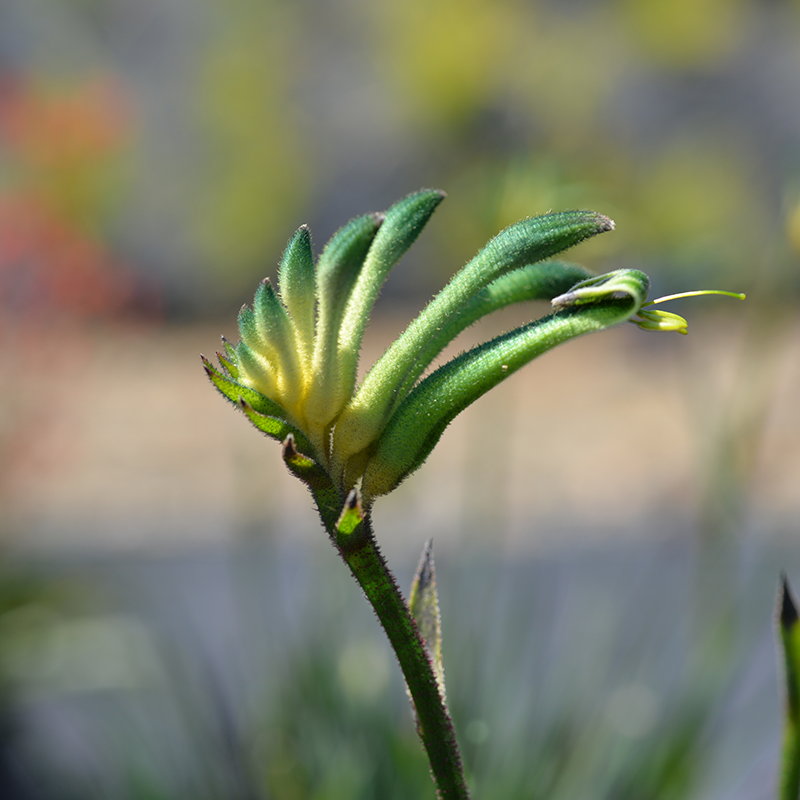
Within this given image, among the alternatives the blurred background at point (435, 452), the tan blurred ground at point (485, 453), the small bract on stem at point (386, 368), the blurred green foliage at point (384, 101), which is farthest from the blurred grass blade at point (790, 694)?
the blurred green foliage at point (384, 101)

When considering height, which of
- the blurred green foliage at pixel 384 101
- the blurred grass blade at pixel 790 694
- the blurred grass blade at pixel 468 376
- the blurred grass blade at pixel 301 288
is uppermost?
the blurred green foliage at pixel 384 101

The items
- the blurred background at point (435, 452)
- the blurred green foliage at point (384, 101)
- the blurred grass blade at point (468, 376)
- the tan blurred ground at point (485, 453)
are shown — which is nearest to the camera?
the blurred grass blade at point (468, 376)

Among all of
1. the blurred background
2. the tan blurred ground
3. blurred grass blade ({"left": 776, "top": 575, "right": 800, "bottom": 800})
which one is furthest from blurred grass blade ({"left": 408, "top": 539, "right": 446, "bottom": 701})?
the tan blurred ground

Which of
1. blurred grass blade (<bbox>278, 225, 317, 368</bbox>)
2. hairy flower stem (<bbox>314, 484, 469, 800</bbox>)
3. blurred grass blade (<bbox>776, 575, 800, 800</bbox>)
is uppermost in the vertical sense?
blurred grass blade (<bbox>278, 225, 317, 368</bbox>)

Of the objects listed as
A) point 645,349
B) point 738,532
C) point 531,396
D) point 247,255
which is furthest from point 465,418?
point 738,532

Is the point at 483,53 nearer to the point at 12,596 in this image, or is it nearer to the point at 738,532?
the point at 12,596

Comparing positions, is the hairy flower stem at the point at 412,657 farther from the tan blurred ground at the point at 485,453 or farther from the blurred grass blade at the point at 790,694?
the tan blurred ground at the point at 485,453

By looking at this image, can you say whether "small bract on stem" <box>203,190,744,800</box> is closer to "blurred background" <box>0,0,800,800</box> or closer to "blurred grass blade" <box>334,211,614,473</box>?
"blurred grass blade" <box>334,211,614,473</box>
